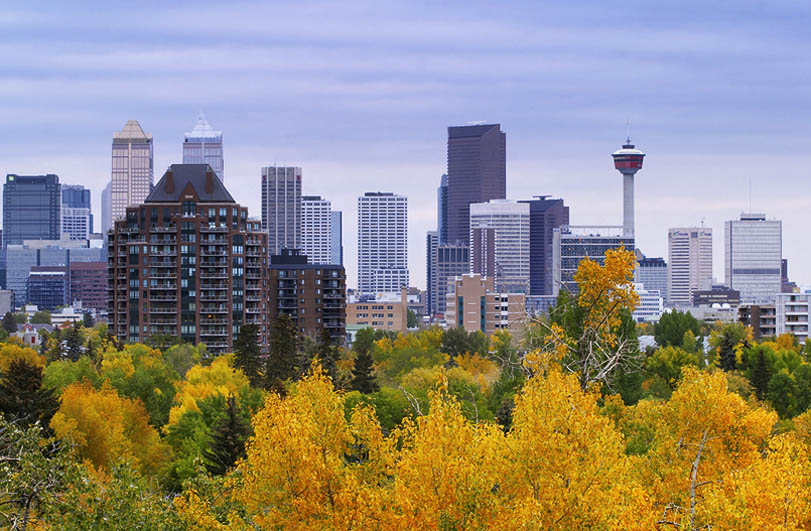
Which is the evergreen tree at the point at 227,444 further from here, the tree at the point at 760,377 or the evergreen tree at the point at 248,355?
the tree at the point at 760,377

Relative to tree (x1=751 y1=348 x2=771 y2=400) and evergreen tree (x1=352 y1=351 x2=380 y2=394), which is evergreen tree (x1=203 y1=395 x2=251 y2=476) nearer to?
evergreen tree (x1=352 y1=351 x2=380 y2=394)

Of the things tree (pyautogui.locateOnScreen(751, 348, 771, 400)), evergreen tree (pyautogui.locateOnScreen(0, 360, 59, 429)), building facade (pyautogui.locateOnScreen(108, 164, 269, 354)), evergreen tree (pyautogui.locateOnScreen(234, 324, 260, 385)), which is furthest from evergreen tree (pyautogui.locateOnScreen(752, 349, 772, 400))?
building facade (pyautogui.locateOnScreen(108, 164, 269, 354))

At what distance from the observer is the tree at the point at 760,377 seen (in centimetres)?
11600

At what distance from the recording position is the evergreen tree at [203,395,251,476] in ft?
235

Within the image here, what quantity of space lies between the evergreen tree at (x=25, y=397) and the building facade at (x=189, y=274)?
4077 inches

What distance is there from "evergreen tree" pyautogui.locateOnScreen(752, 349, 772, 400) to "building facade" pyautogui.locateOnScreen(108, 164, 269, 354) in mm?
79414

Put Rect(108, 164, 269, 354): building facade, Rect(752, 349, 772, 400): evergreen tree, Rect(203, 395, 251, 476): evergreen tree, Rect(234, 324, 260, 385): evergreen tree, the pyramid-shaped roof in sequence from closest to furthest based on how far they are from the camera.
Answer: Rect(203, 395, 251, 476): evergreen tree
Rect(752, 349, 772, 400): evergreen tree
Rect(234, 324, 260, 385): evergreen tree
Rect(108, 164, 269, 354): building facade
the pyramid-shaped roof

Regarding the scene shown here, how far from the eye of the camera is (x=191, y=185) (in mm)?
178625

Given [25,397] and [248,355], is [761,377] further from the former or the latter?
[25,397]

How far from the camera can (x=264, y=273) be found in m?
182

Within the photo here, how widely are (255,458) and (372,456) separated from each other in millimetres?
4381

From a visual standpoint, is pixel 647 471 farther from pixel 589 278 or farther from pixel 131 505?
pixel 131 505

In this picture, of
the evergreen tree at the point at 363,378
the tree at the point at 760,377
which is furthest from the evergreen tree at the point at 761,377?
the evergreen tree at the point at 363,378

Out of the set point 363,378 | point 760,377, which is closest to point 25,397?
point 363,378
